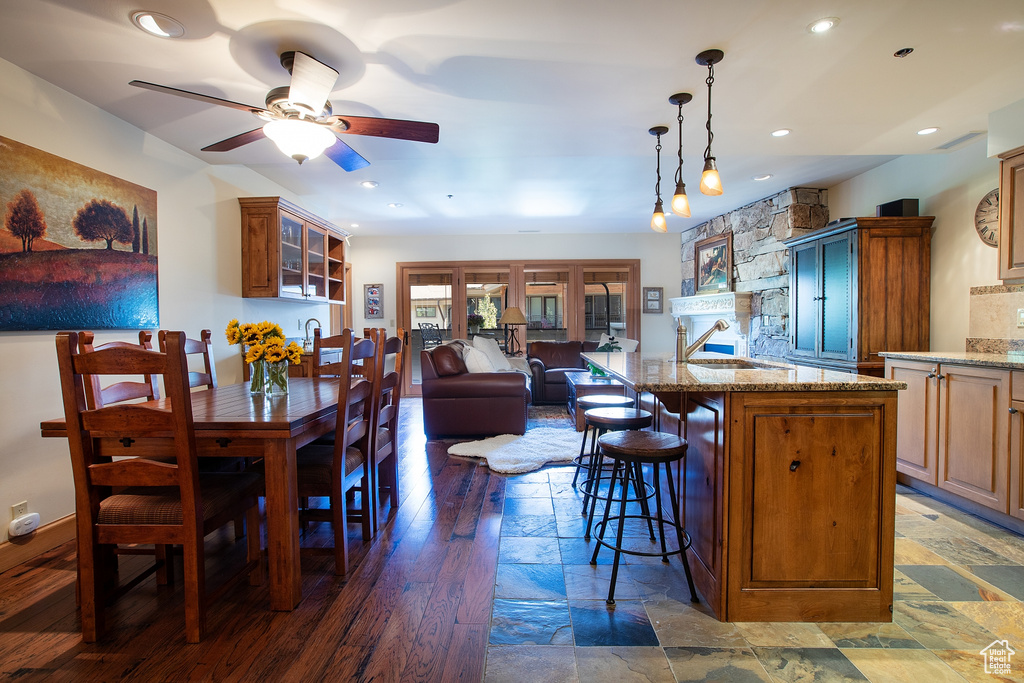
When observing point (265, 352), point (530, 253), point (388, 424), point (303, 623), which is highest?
point (530, 253)

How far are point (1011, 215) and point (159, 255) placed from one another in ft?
18.0

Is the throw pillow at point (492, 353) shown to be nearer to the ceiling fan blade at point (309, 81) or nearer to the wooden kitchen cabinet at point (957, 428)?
the ceiling fan blade at point (309, 81)

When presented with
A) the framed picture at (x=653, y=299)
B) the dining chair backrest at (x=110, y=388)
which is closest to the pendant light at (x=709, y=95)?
the dining chair backrest at (x=110, y=388)

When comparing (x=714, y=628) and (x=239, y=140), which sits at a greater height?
(x=239, y=140)

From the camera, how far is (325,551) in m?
2.23

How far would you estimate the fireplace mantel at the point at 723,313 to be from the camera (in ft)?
18.8

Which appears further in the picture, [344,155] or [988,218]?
[988,218]

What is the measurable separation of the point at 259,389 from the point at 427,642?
1530 mm

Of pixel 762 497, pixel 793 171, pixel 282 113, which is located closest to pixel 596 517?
pixel 762 497

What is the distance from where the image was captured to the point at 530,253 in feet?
25.3

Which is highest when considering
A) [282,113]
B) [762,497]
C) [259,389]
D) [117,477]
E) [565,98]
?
[565,98]

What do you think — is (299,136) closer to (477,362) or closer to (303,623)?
(303,623)

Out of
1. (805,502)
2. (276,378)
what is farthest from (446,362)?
(805,502)

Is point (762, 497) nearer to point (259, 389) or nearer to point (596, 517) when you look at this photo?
point (596, 517)
